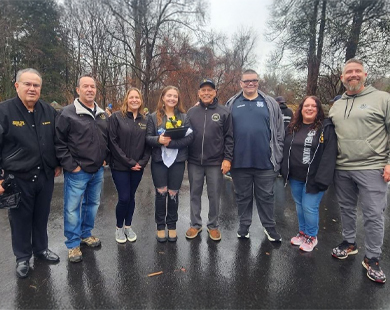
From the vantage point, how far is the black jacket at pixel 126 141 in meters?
3.21

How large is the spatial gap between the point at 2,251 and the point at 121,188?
170 centimetres

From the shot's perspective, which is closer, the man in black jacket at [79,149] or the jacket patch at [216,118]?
the man in black jacket at [79,149]

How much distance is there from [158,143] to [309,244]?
246 cm

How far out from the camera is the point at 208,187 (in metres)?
3.64

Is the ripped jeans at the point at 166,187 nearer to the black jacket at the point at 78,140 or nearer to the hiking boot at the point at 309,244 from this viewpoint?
the black jacket at the point at 78,140

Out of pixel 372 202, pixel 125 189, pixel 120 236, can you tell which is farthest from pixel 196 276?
pixel 372 202

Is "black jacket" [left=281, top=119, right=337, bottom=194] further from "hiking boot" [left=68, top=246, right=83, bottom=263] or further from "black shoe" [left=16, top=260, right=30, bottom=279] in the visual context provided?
"black shoe" [left=16, top=260, right=30, bottom=279]

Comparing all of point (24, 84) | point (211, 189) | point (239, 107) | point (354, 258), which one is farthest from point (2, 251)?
point (354, 258)

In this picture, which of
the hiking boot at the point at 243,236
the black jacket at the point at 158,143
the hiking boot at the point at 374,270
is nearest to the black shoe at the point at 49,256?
the black jacket at the point at 158,143

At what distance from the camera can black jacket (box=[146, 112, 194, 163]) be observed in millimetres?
3300

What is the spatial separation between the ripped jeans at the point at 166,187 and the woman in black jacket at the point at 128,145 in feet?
0.80

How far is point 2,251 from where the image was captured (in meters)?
3.21

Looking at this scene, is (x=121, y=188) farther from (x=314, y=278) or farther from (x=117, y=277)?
(x=314, y=278)

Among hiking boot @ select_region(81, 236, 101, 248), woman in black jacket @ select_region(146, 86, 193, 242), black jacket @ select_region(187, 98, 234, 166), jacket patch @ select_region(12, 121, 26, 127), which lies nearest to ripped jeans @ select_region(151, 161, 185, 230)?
woman in black jacket @ select_region(146, 86, 193, 242)
